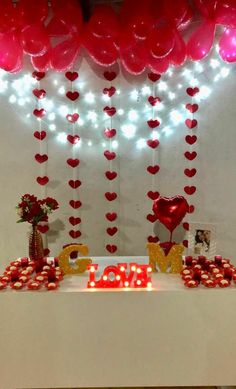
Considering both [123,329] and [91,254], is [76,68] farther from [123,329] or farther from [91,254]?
[123,329]

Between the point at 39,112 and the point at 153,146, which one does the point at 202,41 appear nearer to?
the point at 153,146

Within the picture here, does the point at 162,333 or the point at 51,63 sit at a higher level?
the point at 51,63

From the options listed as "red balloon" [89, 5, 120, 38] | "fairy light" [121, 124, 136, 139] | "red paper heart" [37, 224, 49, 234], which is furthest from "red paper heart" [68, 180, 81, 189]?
"red balloon" [89, 5, 120, 38]

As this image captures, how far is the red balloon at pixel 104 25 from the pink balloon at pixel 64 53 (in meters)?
0.14

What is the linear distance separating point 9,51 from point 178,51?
3.15 ft

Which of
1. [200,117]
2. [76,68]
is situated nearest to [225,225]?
[200,117]

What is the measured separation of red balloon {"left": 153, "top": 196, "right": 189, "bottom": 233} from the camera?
77.5 inches

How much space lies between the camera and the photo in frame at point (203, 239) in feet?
5.89

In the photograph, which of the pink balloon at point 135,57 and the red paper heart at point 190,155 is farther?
the red paper heart at point 190,155

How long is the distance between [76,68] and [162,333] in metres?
1.72

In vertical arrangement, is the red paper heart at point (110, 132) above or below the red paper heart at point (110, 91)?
below

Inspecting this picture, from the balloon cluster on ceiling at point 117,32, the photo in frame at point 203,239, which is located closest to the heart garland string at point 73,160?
the balloon cluster on ceiling at point 117,32

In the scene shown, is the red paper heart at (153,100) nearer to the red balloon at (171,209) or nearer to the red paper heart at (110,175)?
the red paper heart at (110,175)

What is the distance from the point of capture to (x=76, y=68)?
2312mm
